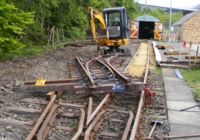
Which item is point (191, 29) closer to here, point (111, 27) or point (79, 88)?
point (111, 27)

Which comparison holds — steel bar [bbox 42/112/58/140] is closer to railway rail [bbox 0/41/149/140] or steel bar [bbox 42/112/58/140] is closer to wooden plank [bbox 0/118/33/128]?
railway rail [bbox 0/41/149/140]

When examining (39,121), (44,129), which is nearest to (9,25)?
(39,121)

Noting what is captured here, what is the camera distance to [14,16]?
20969 millimetres

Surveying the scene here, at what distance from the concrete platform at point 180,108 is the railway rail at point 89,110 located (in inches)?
31.9

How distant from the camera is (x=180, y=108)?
38.3 ft

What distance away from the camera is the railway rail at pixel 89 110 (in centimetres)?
859

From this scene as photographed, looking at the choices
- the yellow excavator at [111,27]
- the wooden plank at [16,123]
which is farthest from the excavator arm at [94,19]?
the wooden plank at [16,123]

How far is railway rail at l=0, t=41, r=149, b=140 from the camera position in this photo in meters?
8.59

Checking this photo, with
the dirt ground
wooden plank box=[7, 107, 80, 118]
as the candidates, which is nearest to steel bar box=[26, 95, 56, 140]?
wooden plank box=[7, 107, 80, 118]

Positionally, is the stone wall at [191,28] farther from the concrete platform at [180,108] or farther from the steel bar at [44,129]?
the steel bar at [44,129]

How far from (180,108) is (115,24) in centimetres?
1800

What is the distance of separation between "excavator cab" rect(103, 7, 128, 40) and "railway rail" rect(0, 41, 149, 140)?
14.1 m

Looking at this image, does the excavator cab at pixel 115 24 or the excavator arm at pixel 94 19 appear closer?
the excavator arm at pixel 94 19

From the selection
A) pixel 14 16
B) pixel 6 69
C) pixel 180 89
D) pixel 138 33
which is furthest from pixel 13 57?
pixel 138 33
